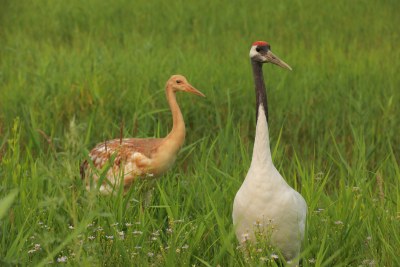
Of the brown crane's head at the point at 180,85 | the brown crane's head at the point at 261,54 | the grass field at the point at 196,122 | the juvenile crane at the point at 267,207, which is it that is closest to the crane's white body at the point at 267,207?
the juvenile crane at the point at 267,207

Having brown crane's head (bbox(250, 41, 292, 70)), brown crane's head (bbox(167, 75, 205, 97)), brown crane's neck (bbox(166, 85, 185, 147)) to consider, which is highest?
brown crane's head (bbox(250, 41, 292, 70))

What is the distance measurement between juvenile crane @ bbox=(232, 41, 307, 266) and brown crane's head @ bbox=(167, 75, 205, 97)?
1.72 metres

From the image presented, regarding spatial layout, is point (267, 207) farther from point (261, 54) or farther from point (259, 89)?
point (261, 54)

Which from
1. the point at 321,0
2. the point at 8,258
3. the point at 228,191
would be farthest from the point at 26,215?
the point at 321,0

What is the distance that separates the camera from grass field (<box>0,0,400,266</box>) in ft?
12.0

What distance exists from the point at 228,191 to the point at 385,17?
27.2 feet

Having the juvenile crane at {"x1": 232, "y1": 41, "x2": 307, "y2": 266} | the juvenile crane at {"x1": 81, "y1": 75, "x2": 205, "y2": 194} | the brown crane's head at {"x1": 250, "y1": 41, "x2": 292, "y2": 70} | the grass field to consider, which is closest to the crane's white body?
the juvenile crane at {"x1": 232, "y1": 41, "x2": 307, "y2": 266}

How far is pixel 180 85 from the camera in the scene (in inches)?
213

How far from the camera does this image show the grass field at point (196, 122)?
12.0 feet

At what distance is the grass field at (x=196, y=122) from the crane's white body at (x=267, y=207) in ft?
0.35

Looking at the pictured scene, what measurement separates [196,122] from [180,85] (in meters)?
1.52

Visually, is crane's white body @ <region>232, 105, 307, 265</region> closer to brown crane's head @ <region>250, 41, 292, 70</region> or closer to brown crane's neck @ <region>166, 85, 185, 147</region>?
brown crane's head @ <region>250, 41, 292, 70</region>

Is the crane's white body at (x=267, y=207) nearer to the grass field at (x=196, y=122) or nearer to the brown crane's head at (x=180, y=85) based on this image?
the grass field at (x=196, y=122)

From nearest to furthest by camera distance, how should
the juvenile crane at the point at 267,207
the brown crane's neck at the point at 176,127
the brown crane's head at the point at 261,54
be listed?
1. the juvenile crane at the point at 267,207
2. the brown crane's head at the point at 261,54
3. the brown crane's neck at the point at 176,127
